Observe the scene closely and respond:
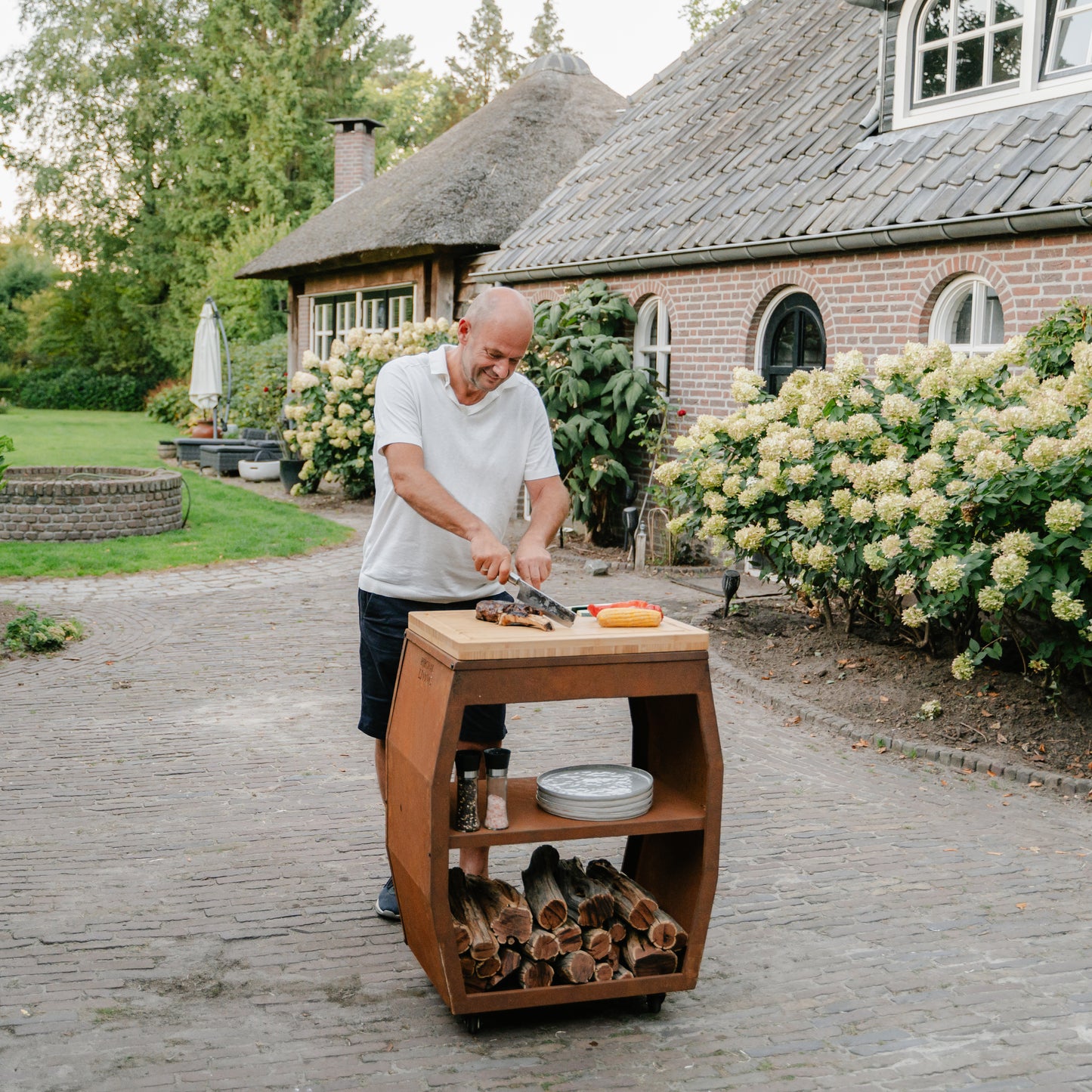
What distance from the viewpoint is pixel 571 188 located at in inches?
600

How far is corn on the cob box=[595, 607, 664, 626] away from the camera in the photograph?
11.3 ft

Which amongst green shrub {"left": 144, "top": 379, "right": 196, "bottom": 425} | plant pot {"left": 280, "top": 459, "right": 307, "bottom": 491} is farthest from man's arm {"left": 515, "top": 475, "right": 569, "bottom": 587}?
green shrub {"left": 144, "top": 379, "right": 196, "bottom": 425}

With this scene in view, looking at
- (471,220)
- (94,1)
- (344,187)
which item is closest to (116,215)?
(94,1)

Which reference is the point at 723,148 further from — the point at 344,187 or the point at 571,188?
the point at 344,187

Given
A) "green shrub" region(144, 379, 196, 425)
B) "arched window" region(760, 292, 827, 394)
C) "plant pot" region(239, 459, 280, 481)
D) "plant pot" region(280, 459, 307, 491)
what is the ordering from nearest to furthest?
1. "arched window" region(760, 292, 827, 394)
2. "plant pot" region(280, 459, 307, 491)
3. "plant pot" region(239, 459, 280, 481)
4. "green shrub" region(144, 379, 196, 425)

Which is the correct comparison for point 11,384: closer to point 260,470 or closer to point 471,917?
point 260,470

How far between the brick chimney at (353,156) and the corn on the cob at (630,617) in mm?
25080

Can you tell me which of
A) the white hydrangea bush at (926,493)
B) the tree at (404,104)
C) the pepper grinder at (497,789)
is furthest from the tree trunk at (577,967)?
the tree at (404,104)

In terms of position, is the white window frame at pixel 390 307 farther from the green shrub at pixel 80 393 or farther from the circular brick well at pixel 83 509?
the green shrub at pixel 80 393

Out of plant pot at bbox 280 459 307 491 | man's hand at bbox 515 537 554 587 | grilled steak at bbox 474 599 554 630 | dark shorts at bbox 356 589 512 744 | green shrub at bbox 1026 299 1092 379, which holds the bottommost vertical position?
plant pot at bbox 280 459 307 491

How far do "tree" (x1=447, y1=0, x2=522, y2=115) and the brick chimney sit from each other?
25.1m

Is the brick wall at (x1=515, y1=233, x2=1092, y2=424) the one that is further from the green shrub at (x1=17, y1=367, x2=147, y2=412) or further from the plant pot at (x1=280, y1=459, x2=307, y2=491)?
the green shrub at (x1=17, y1=367, x2=147, y2=412)

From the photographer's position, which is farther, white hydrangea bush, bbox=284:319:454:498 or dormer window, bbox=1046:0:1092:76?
white hydrangea bush, bbox=284:319:454:498

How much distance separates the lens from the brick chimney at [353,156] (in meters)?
27.3
